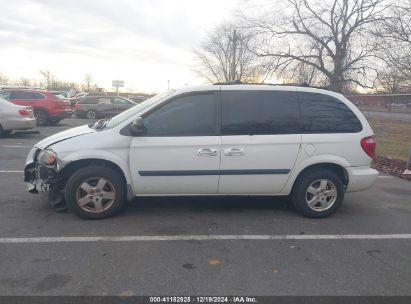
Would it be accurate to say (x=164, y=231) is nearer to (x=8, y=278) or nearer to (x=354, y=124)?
(x=8, y=278)

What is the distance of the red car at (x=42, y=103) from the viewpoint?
1731 centimetres

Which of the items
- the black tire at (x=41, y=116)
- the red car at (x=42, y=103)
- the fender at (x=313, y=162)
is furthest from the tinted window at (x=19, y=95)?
the fender at (x=313, y=162)

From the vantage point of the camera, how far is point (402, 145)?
12.5 metres

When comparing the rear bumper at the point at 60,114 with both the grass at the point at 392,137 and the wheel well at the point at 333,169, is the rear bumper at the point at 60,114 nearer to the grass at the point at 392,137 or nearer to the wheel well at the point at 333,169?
the grass at the point at 392,137

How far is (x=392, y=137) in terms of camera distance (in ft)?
48.6

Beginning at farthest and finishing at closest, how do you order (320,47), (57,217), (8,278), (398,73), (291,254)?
(320,47), (398,73), (57,217), (291,254), (8,278)

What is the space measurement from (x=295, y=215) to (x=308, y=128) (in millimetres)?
1200

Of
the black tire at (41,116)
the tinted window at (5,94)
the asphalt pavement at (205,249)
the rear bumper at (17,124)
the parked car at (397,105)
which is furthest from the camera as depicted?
the parked car at (397,105)

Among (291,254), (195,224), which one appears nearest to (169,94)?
(195,224)

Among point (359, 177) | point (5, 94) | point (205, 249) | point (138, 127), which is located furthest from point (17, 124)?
point (359, 177)

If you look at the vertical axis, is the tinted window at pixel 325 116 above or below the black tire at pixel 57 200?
above

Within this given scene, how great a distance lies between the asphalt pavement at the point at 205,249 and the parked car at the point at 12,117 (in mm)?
7416

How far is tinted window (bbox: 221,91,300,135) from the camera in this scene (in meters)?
4.89

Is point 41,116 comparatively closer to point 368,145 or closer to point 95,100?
point 95,100
